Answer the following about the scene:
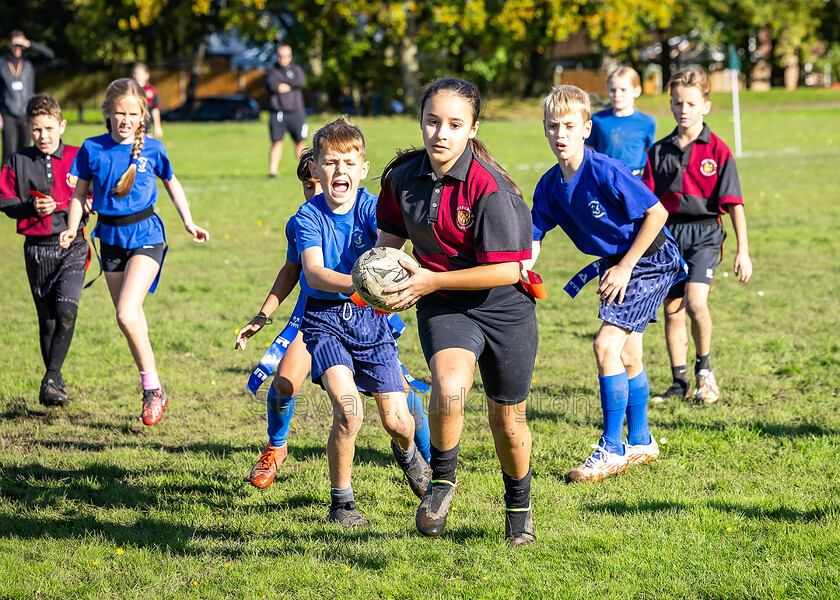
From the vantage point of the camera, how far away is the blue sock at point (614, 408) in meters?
4.79

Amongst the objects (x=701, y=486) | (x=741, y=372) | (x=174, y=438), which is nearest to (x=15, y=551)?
(x=174, y=438)

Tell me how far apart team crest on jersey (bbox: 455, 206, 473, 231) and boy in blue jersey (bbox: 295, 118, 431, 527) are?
0.71 metres

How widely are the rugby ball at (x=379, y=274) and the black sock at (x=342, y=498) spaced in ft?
3.61

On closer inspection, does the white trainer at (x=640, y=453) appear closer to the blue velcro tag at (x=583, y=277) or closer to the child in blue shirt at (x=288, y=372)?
the blue velcro tag at (x=583, y=277)

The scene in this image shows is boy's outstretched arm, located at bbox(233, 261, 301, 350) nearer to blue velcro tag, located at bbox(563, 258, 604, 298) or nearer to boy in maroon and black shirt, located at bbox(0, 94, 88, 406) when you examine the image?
blue velcro tag, located at bbox(563, 258, 604, 298)

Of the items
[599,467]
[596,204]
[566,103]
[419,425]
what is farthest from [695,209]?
[419,425]

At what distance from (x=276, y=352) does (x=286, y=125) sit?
1340cm

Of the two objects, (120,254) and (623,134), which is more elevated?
(623,134)

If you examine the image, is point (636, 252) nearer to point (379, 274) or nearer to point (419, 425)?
point (419, 425)

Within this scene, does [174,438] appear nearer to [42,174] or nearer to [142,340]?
[142,340]

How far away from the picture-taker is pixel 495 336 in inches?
145

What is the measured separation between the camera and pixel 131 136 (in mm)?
5688

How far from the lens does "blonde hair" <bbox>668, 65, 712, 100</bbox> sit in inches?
218

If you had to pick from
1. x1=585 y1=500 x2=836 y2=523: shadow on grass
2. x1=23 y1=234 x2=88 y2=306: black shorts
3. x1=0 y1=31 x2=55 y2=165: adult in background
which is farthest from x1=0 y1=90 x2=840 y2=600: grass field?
x1=0 y1=31 x2=55 y2=165: adult in background
